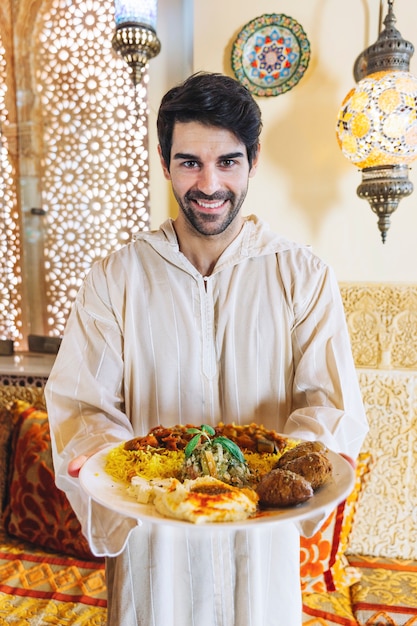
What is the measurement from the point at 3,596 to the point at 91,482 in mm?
1597

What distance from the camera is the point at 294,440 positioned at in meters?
1.30

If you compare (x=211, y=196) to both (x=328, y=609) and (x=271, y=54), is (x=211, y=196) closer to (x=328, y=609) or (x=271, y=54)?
(x=271, y=54)

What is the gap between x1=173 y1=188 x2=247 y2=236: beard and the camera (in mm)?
1514

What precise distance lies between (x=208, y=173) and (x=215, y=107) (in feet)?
0.65

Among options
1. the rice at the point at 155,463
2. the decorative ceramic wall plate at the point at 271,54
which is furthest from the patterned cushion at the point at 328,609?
the decorative ceramic wall plate at the point at 271,54

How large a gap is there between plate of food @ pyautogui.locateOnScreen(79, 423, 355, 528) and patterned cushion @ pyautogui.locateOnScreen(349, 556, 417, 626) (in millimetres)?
1305

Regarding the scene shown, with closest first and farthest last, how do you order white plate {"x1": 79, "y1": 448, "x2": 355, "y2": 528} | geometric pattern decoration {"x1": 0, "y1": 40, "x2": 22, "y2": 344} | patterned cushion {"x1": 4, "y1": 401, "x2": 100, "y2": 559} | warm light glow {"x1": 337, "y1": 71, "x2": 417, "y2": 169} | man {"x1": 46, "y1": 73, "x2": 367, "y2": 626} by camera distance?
white plate {"x1": 79, "y1": 448, "x2": 355, "y2": 528}, man {"x1": 46, "y1": 73, "x2": 367, "y2": 626}, warm light glow {"x1": 337, "y1": 71, "x2": 417, "y2": 169}, patterned cushion {"x1": 4, "y1": 401, "x2": 100, "y2": 559}, geometric pattern decoration {"x1": 0, "y1": 40, "x2": 22, "y2": 344}

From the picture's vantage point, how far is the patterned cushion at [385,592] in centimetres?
204

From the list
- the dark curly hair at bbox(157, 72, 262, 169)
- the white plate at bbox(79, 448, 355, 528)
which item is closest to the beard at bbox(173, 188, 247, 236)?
the dark curly hair at bbox(157, 72, 262, 169)

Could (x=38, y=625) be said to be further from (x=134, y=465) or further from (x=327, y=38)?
(x=327, y=38)

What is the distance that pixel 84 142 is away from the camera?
125 inches

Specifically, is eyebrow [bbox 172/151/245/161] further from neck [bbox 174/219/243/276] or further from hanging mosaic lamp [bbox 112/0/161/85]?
hanging mosaic lamp [bbox 112/0/161/85]

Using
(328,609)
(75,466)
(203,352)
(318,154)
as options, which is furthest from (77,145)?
(328,609)

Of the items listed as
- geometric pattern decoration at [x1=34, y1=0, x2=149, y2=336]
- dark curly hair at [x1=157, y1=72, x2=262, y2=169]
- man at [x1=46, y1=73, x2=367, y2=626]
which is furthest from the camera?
geometric pattern decoration at [x1=34, y1=0, x2=149, y2=336]
